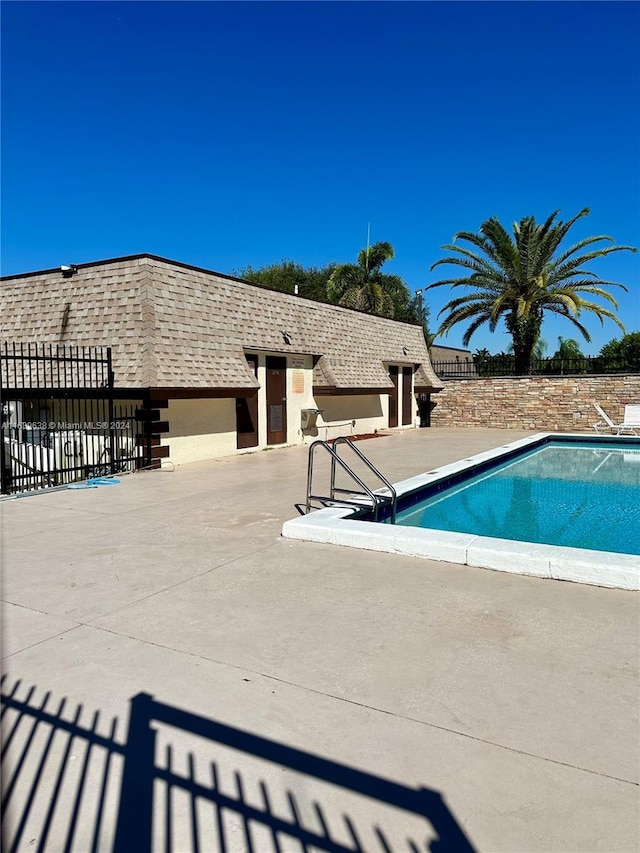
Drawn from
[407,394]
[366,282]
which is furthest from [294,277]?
[407,394]

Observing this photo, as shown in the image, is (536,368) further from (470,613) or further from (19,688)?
(19,688)

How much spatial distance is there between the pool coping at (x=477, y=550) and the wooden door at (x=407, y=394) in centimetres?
1675

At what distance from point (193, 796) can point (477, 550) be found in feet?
12.1

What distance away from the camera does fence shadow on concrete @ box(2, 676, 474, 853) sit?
2.09m

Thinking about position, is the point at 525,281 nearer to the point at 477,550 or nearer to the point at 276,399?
the point at 276,399

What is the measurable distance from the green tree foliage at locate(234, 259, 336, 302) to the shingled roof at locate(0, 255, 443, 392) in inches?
1311

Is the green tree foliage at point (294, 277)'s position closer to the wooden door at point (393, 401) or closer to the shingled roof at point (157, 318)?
the wooden door at point (393, 401)

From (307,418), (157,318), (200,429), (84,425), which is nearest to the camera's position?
(157,318)

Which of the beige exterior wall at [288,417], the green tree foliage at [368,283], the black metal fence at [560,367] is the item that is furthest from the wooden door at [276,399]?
the green tree foliage at [368,283]

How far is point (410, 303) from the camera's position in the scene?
40625 mm

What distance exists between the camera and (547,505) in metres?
9.72

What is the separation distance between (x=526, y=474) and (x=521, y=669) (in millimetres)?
10060

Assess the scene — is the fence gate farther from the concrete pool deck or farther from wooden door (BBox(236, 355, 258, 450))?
the concrete pool deck

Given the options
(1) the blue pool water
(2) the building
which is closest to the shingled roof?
(2) the building
